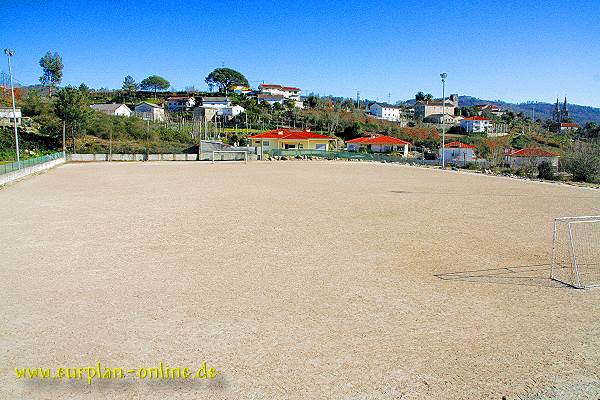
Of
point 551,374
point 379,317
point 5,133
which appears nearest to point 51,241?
point 379,317

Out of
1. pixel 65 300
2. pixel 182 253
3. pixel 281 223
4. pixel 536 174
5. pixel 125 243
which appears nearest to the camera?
pixel 65 300

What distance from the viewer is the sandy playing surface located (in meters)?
5.04

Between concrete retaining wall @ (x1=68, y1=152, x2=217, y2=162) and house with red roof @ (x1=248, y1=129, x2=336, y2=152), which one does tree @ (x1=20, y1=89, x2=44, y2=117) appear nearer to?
concrete retaining wall @ (x1=68, y1=152, x2=217, y2=162)

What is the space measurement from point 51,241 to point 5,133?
51774 millimetres

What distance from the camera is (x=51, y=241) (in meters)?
11.7

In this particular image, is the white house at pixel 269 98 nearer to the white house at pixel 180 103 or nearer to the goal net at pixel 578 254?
the white house at pixel 180 103

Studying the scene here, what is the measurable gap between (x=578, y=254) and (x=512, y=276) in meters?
2.81

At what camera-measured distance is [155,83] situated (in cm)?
14288

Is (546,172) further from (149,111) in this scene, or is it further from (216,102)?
(216,102)

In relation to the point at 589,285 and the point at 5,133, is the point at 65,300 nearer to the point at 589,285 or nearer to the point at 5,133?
the point at 589,285

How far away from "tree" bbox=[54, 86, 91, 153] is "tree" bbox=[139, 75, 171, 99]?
3522 inches

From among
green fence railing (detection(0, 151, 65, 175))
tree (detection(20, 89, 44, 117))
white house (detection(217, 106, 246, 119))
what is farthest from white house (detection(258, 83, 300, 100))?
green fence railing (detection(0, 151, 65, 175))

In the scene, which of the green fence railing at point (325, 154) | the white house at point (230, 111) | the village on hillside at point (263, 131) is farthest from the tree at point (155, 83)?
the green fence railing at point (325, 154)

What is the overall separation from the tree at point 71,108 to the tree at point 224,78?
291 feet
